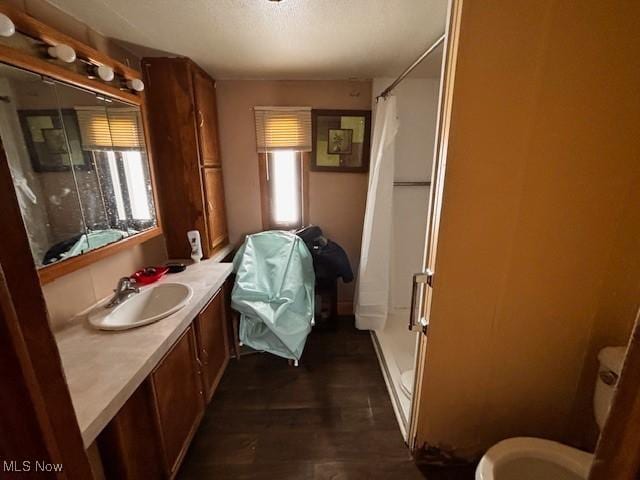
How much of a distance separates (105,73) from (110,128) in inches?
10.4

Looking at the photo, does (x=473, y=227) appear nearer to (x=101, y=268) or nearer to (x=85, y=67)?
(x=101, y=268)

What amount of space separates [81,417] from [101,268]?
889 millimetres

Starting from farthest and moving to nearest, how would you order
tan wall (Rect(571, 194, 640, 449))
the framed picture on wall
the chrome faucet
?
the framed picture on wall → the chrome faucet → tan wall (Rect(571, 194, 640, 449))

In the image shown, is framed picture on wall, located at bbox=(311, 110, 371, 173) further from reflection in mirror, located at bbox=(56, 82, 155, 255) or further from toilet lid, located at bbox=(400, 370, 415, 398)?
toilet lid, located at bbox=(400, 370, 415, 398)

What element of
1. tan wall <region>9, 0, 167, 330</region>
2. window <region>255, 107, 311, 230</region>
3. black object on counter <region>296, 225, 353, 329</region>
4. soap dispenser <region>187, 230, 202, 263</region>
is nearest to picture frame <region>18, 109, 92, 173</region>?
tan wall <region>9, 0, 167, 330</region>

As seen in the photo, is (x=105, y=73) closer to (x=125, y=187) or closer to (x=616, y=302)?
(x=125, y=187)

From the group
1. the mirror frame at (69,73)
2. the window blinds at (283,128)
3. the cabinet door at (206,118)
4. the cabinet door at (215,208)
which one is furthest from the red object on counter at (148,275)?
the window blinds at (283,128)

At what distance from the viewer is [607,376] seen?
3.40ft

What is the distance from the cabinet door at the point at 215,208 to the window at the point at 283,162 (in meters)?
0.37

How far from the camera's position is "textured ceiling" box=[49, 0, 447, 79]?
125 cm

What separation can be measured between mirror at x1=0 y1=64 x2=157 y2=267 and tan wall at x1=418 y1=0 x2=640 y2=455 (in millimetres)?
1621

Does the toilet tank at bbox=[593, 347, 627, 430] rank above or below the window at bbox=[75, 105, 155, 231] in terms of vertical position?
below

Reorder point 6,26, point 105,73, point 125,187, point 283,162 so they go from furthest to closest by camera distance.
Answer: point 283,162 < point 125,187 < point 105,73 < point 6,26

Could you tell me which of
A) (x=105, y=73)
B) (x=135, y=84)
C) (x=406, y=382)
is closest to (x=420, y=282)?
(x=406, y=382)
